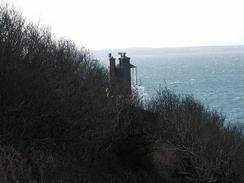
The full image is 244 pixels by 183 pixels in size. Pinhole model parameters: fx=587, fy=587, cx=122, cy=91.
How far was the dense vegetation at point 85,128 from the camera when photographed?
1334cm

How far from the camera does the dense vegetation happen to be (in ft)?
43.8

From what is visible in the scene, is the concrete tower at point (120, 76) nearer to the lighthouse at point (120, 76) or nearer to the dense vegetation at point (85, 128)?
the lighthouse at point (120, 76)

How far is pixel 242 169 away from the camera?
1642 cm

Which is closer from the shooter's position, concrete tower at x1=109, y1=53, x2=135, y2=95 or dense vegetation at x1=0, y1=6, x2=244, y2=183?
dense vegetation at x1=0, y1=6, x2=244, y2=183

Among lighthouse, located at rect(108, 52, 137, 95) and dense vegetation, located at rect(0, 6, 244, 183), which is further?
lighthouse, located at rect(108, 52, 137, 95)

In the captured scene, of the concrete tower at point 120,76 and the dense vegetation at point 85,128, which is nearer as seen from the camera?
the dense vegetation at point 85,128

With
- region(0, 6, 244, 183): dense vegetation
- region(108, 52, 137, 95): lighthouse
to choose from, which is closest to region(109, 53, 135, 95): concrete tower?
region(108, 52, 137, 95): lighthouse

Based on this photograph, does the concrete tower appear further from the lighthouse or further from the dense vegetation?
the dense vegetation

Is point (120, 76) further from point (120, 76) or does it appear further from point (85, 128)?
point (85, 128)

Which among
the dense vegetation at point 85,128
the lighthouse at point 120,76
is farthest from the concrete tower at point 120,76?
the dense vegetation at point 85,128

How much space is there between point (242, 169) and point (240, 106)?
1669 inches

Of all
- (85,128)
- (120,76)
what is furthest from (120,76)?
(85,128)

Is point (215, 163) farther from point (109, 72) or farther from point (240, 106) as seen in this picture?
point (240, 106)

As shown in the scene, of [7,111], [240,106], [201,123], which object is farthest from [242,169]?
[240,106]
